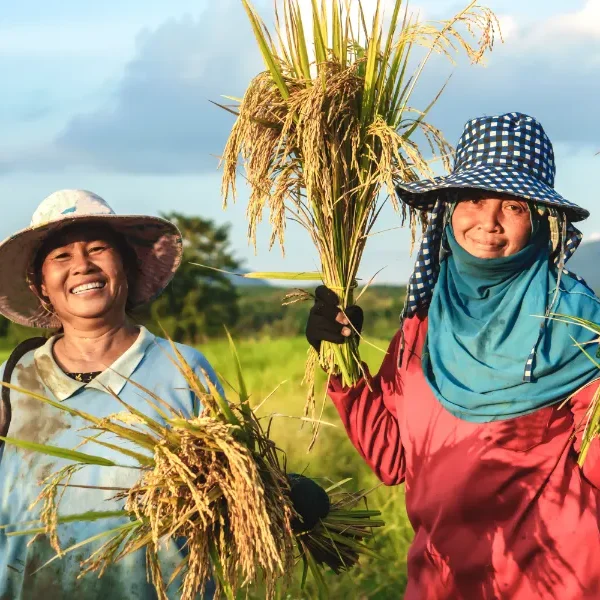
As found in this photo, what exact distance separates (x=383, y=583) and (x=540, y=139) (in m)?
3.01

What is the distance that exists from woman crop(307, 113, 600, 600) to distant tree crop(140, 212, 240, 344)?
12705 mm

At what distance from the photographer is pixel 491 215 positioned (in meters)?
2.91

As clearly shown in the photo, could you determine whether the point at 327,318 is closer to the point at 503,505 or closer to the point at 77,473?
the point at 503,505

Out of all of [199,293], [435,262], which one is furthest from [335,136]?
[199,293]

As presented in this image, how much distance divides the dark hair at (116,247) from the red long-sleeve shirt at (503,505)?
1.02m

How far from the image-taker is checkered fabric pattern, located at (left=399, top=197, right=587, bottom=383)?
2885 millimetres

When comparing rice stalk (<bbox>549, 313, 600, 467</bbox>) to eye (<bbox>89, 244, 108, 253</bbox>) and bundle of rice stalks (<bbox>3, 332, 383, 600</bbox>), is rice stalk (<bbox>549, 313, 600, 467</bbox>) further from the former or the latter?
eye (<bbox>89, 244, 108, 253</bbox>)

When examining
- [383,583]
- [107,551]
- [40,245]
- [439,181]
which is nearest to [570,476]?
[439,181]

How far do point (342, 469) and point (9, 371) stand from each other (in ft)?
13.4

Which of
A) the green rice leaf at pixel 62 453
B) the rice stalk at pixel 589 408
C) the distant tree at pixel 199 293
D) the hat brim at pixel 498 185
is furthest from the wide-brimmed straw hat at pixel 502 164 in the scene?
the distant tree at pixel 199 293

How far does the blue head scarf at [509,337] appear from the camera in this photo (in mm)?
2879

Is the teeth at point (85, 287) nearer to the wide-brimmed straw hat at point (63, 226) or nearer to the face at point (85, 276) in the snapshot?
the face at point (85, 276)

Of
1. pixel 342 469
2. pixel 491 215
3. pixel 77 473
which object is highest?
pixel 491 215

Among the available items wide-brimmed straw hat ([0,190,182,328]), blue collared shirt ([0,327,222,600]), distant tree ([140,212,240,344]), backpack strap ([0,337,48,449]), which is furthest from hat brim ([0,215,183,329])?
distant tree ([140,212,240,344])
